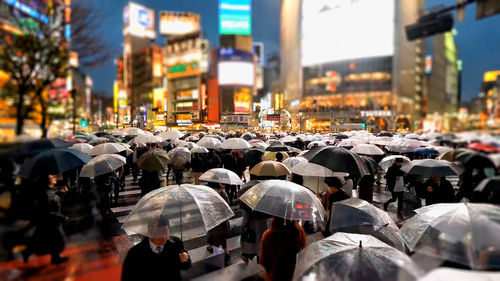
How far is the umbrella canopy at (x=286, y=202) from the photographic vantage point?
3865 millimetres

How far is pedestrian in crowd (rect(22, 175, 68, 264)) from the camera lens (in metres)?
1.76

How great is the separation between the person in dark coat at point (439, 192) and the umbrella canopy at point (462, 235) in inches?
113

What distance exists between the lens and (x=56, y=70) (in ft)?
6.48

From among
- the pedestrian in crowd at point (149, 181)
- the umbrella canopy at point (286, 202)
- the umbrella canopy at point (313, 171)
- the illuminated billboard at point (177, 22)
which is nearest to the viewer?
the umbrella canopy at point (286, 202)

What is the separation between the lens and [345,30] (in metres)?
75.1

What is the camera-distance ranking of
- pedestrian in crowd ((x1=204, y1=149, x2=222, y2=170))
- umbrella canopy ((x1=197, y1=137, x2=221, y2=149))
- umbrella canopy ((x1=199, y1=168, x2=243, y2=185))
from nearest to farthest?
umbrella canopy ((x1=199, y1=168, x2=243, y2=185)), pedestrian in crowd ((x1=204, y1=149, x2=222, y2=170)), umbrella canopy ((x1=197, y1=137, x2=221, y2=149))

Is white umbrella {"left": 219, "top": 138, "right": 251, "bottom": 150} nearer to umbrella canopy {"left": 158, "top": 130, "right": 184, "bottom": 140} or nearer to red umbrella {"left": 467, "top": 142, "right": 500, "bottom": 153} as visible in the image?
umbrella canopy {"left": 158, "top": 130, "right": 184, "bottom": 140}

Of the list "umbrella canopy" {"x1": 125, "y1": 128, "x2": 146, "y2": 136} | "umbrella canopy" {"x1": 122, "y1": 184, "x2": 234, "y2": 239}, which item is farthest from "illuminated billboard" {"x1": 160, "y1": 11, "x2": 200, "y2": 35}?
"umbrella canopy" {"x1": 122, "y1": 184, "x2": 234, "y2": 239}

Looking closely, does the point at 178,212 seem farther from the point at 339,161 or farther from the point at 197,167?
the point at 197,167

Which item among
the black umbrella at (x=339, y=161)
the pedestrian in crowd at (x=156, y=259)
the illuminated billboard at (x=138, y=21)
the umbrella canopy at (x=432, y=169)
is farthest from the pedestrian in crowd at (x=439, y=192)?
the illuminated billboard at (x=138, y=21)

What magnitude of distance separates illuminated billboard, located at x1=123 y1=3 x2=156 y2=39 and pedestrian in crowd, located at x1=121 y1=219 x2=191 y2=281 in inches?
4254

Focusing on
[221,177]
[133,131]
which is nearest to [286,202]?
[221,177]

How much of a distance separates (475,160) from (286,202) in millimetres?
2323

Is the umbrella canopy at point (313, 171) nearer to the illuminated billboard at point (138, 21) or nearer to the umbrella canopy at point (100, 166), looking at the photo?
the umbrella canopy at point (100, 166)
